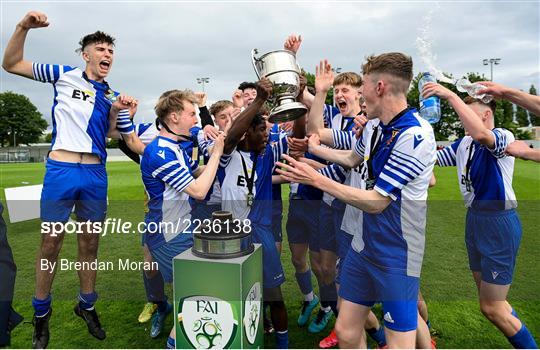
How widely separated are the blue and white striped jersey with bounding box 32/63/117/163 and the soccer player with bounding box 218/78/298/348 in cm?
139

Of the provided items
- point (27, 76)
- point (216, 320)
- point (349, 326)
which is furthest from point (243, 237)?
point (27, 76)

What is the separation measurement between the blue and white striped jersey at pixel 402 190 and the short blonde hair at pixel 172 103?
1735 millimetres

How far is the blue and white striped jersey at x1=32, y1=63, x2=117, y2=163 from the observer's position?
368cm

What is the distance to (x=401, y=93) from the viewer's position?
2502 mm

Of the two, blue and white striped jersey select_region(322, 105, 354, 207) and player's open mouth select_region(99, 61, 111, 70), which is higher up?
player's open mouth select_region(99, 61, 111, 70)

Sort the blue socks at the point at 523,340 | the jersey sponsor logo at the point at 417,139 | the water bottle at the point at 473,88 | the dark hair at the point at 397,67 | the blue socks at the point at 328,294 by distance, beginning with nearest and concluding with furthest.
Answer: the jersey sponsor logo at the point at 417,139 → the dark hair at the point at 397,67 → the blue socks at the point at 523,340 → the water bottle at the point at 473,88 → the blue socks at the point at 328,294

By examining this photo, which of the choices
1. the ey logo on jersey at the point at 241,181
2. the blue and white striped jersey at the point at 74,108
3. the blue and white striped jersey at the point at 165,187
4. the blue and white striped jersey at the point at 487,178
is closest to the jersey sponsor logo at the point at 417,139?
the blue and white striped jersey at the point at 487,178

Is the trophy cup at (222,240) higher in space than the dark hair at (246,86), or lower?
lower

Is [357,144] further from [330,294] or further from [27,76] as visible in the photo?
[27,76]

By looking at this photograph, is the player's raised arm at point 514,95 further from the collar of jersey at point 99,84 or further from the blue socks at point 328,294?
the collar of jersey at point 99,84

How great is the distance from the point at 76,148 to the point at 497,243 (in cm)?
385

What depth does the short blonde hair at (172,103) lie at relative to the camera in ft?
11.0

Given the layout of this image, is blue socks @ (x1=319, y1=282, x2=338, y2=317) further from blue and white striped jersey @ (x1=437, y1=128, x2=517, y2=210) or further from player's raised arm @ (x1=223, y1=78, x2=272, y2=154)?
player's raised arm @ (x1=223, y1=78, x2=272, y2=154)

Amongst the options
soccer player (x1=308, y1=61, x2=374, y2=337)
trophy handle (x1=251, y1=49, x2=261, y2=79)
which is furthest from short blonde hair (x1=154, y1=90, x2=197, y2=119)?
soccer player (x1=308, y1=61, x2=374, y2=337)
